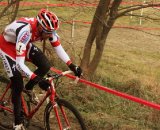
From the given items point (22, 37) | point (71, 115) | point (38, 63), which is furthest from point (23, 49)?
point (71, 115)

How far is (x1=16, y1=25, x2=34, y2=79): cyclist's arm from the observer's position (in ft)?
14.9

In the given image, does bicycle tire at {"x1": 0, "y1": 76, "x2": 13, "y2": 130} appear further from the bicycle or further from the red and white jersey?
the red and white jersey

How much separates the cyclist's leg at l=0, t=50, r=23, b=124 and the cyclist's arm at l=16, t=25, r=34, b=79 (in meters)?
0.27

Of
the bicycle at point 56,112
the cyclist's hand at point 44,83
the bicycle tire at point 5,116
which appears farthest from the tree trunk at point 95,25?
the cyclist's hand at point 44,83

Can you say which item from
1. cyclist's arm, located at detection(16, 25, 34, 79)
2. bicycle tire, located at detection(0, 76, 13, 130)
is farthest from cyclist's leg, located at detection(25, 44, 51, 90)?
cyclist's arm, located at detection(16, 25, 34, 79)

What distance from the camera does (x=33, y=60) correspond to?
5.35 metres

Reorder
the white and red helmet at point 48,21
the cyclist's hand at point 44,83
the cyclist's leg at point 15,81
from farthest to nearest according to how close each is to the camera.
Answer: the cyclist's leg at point 15,81
the white and red helmet at point 48,21
the cyclist's hand at point 44,83

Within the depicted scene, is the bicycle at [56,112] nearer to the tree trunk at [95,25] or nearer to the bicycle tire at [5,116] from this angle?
the bicycle tire at [5,116]

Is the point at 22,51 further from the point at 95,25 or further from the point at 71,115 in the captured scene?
the point at 95,25

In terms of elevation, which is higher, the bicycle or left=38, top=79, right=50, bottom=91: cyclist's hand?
left=38, top=79, right=50, bottom=91: cyclist's hand

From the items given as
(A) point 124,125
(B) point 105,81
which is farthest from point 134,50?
(A) point 124,125

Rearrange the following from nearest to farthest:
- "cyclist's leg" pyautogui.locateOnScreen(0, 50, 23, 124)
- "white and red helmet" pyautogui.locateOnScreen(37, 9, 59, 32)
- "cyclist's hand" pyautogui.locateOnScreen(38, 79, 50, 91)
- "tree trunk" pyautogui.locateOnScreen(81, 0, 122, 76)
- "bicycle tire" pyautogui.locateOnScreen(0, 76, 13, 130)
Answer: "cyclist's hand" pyautogui.locateOnScreen(38, 79, 50, 91) < "white and red helmet" pyautogui.locateOnScreen(37, 9, 59, 32) < "cyclist's leg" pyautogui.locateOnScreen(0, 50, 23, 124) < "bicycle tire" pyautogui.locateOnScreen(0, 76, 13, 130) < "tree trunk" pyautogui.locateOnScreen(81, 0, 122, 76)

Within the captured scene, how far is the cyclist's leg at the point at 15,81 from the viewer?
4930mm

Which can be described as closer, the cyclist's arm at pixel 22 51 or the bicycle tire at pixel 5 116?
the cyclist's arm at pixel 22 51
